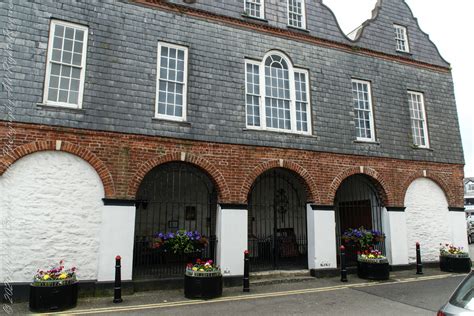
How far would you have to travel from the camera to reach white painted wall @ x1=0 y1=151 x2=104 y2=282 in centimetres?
823

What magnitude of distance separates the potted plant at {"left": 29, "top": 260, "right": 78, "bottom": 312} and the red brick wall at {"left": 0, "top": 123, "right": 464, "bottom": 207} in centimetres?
235

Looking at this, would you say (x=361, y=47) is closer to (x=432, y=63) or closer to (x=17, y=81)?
(x=432, y=63)

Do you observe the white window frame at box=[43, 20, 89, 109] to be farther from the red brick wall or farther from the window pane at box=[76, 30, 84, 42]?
the red brick wall

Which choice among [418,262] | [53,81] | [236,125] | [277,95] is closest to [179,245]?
[236,125]

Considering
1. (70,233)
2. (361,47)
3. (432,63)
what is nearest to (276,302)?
(70,233)

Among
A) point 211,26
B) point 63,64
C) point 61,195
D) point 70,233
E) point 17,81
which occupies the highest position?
point 211,26

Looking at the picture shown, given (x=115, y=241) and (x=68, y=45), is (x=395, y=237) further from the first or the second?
(x=68, y=45)

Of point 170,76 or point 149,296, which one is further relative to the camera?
point 170,76

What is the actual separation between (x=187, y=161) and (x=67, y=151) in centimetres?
320

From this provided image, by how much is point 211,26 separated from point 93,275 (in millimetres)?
8270

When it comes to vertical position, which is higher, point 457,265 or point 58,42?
point 58,42

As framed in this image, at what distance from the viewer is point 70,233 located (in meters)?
8.73

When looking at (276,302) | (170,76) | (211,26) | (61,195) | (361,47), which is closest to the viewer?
(276,302)

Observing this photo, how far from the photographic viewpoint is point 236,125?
36.1 feet
